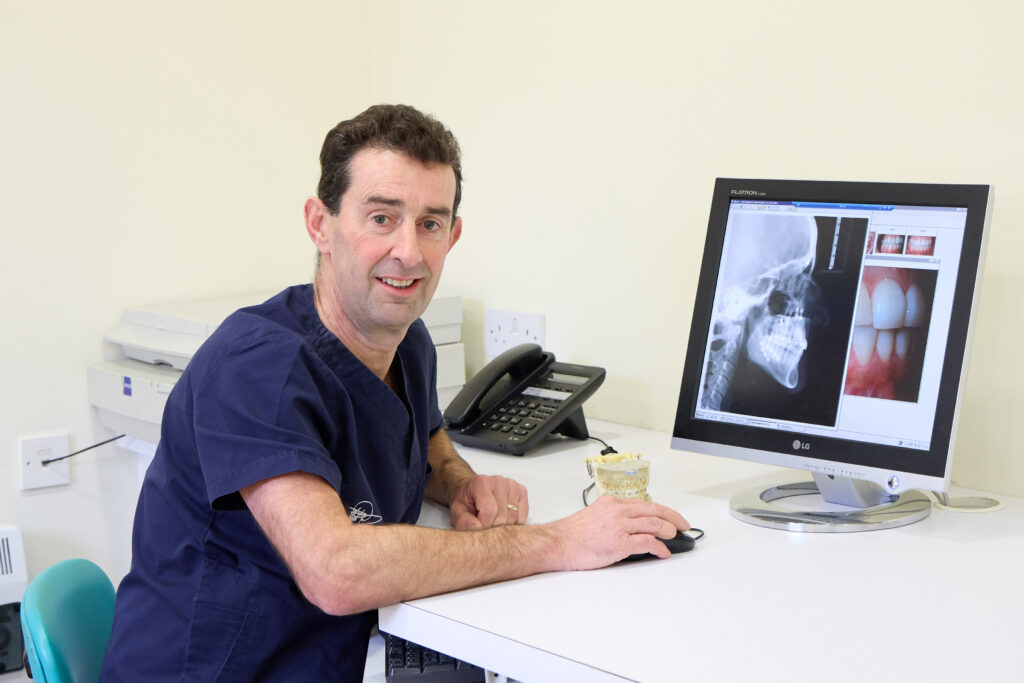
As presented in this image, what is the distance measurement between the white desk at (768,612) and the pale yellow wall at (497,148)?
0.36 m

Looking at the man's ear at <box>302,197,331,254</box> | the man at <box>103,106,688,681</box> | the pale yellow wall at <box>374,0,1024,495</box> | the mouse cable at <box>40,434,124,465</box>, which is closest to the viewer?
the man at <box>103,106,688,681</box>

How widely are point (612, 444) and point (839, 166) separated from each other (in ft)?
1.91

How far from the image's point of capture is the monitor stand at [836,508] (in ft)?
3.98

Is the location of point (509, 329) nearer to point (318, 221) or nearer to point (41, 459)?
point (318, 221)

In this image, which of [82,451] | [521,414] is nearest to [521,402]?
[521,414]

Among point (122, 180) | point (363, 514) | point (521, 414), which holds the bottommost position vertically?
point (363, 514)

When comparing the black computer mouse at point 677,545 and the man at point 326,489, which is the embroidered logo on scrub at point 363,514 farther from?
the black computer mouse at point 677,545

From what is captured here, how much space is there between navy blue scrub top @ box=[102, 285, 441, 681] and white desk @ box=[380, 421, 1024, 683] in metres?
0.17

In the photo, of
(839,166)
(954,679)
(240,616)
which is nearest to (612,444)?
(839,166)

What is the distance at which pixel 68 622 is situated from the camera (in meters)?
1.15

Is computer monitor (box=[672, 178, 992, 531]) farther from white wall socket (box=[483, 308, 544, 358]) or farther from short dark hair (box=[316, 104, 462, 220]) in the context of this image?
white wall socket (box=[483, 308, 544, 358])

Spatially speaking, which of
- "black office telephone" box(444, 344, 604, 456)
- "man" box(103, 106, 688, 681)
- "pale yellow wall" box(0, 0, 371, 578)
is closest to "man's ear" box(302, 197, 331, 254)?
"man" box(103, 106, 688, 681)

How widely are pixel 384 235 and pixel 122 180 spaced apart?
96cm

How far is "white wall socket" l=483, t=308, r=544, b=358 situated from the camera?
6.39ft
